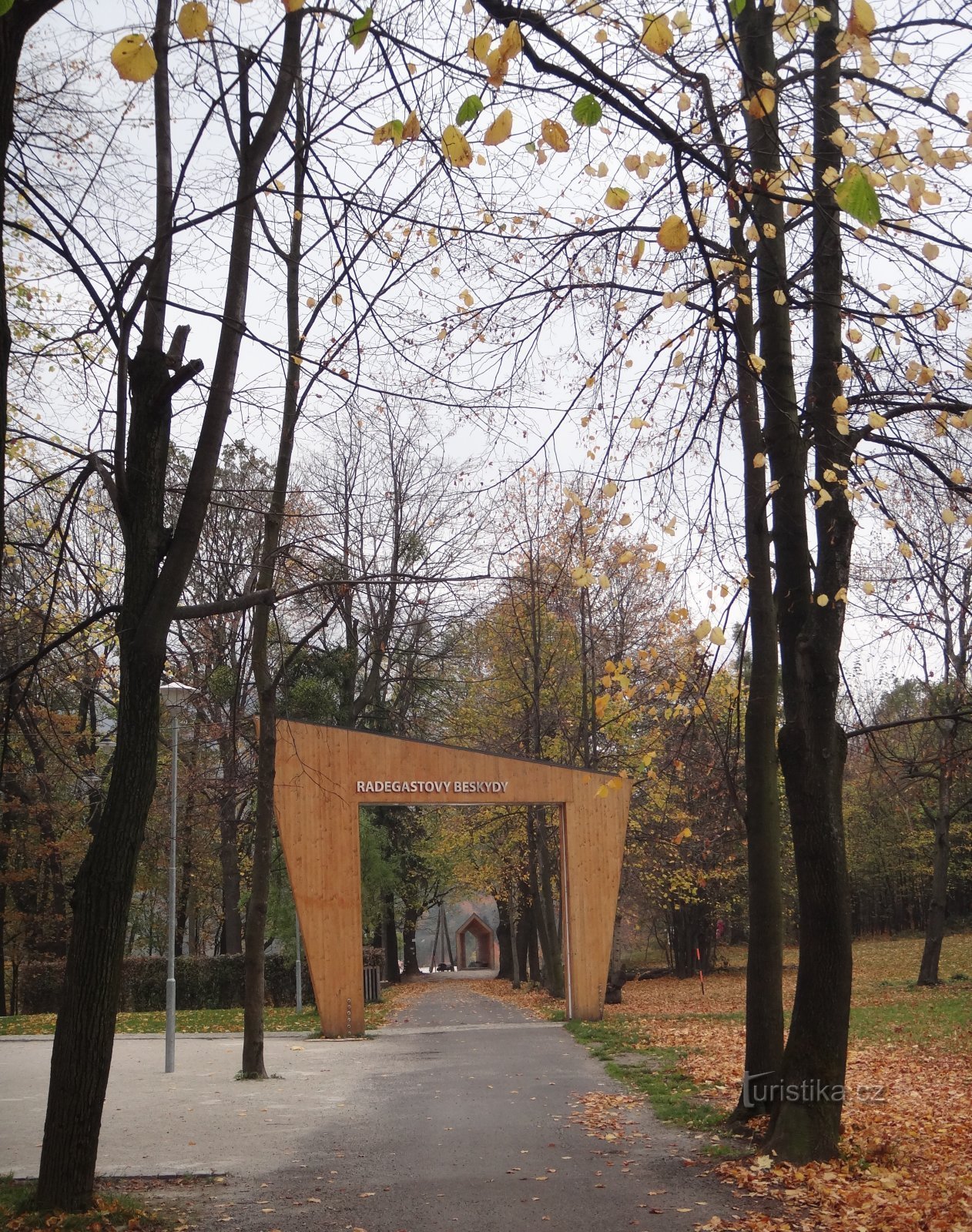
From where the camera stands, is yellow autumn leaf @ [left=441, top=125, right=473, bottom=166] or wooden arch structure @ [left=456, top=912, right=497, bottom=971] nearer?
yellow autumn leaf @ [left=441, top=125, right=473, bottom=166]

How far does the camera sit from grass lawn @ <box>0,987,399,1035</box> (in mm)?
19000

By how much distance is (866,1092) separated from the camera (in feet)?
32.6

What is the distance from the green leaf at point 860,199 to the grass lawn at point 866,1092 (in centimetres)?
459

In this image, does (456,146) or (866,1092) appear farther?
(866,1092)

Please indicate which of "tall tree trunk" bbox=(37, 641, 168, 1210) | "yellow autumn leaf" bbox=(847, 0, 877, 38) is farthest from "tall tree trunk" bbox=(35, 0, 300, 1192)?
"yellow autumn leaf" bbox=(847, 0, 877, 38)

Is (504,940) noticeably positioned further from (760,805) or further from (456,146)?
(456,146)

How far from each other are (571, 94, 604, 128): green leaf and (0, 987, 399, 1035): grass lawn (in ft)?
53.5

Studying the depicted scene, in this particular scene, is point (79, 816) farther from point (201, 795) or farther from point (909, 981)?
point (909, 981)

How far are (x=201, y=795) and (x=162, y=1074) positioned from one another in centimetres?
1387

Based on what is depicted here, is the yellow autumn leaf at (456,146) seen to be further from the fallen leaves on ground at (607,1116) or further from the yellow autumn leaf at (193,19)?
the fallen leaves on ground at (607,1116)

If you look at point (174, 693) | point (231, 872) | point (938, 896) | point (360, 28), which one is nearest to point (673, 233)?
point (360, 28)

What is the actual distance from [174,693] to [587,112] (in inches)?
432

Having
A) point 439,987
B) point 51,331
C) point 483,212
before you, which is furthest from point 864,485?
point 439,987

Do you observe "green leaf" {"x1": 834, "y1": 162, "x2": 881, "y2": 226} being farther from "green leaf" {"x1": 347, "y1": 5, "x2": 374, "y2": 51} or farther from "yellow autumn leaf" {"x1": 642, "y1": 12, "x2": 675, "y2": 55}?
"green leaf" {"x1": 347, "y1": 5, "x2": 374, "y2": 51}
